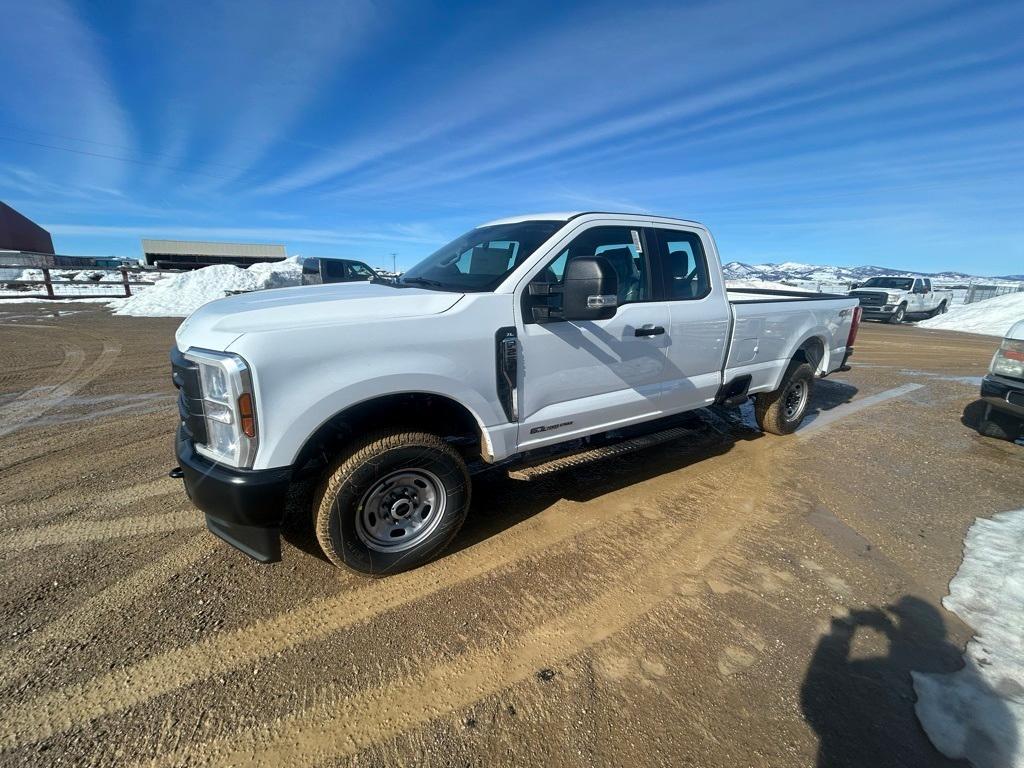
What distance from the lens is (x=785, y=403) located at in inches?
202

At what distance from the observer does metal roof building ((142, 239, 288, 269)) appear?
195ft

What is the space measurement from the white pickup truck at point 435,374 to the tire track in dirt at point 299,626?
0.18m

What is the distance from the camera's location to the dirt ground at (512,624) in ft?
5.92

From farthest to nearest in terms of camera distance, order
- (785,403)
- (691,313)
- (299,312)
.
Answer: (785,403) < (691,313) < (299,312)

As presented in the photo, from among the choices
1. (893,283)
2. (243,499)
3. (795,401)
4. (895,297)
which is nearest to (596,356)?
(243,499)

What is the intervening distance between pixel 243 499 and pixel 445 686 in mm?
1267

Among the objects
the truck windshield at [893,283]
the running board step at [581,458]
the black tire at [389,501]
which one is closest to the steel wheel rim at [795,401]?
→ the running board step at [581,458]

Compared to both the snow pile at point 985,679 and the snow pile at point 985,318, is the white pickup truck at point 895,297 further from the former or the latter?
the snow pile at point 985,679

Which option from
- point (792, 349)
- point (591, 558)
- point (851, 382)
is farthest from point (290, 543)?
point (851, 382)

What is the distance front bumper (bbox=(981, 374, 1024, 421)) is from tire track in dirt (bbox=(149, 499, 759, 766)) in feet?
14.0

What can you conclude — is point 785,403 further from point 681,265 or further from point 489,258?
point 489,258

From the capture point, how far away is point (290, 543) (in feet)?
9.76

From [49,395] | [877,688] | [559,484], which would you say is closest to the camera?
[877,688]

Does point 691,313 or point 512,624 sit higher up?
point 691,313
